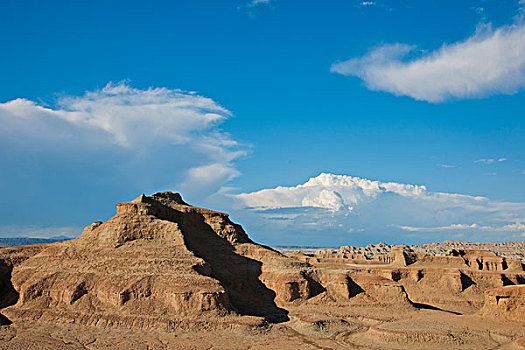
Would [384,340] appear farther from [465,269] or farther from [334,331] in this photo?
[465,269]

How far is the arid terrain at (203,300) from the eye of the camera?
151ft

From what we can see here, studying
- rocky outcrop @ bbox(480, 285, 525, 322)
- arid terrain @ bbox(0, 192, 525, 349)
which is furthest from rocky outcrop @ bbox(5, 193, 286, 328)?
rocky outcrop @ bbox(480, 285, 525, 322)

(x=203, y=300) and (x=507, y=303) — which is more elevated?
(x=203, y=300)

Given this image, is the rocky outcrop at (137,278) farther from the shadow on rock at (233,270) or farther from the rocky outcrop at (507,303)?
the rocky outcrop at (507,303)

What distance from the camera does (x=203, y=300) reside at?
49.8m

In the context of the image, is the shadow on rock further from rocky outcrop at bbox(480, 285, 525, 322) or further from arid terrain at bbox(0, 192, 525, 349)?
rocky outcrop at bbox(480, 285, 525, 322)

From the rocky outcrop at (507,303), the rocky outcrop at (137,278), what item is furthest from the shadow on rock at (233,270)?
the rocky outcrop at (507,303)

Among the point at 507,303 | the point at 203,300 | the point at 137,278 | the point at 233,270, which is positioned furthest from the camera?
the point at 233,270

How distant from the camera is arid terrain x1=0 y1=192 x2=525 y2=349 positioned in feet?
151

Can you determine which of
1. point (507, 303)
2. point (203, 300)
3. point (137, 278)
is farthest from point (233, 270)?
point (507, 303)

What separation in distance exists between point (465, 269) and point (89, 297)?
213 feet

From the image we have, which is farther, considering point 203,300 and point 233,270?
point 233,270

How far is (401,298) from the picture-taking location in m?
62.0

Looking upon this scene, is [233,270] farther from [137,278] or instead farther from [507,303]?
[507,303]
